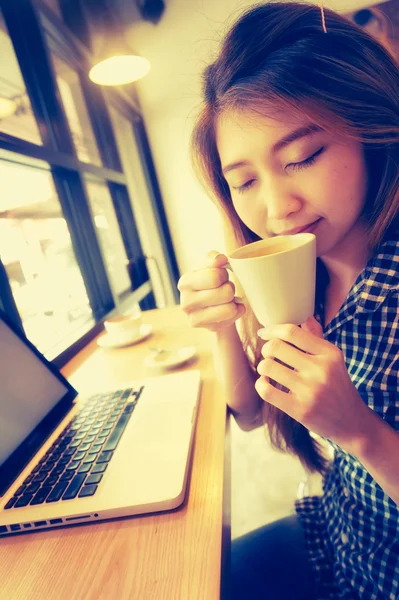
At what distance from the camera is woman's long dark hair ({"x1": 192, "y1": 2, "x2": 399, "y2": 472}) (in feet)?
2.15

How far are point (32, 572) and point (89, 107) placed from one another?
10.4 feet

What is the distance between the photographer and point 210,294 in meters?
0.67

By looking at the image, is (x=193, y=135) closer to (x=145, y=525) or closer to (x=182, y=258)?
(x=145, y=525)

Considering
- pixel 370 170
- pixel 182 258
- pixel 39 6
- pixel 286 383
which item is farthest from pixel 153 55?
pixel 286 383

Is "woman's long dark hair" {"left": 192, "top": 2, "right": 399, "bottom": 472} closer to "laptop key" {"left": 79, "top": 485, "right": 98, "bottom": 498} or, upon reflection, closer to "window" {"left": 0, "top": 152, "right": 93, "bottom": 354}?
"laptop key" {"left": 79, "top": 485, "right": 98, "bottom": 498}

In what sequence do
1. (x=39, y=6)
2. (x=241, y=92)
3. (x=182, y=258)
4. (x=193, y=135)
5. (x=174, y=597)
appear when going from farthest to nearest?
1. (x=182, y=258)
2. (x=39, y=6)
3. (x=193, y=135)
4. (x=241, y=92)
5. (x=174, y=597)

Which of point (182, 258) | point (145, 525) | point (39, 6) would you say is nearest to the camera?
point (145, 525)

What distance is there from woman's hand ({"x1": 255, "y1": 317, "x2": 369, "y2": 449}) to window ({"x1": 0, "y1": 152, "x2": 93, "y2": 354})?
3.50 feet

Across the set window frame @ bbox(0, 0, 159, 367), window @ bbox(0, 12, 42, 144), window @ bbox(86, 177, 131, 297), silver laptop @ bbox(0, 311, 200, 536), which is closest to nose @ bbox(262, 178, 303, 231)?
silver laptop @ bbox(0, 311, 200, 536)

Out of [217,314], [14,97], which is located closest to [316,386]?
[217,314]

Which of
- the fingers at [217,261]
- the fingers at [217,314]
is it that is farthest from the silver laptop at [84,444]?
the fingers at [217,261]

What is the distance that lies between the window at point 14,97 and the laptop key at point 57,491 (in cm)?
141

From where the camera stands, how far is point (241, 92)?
712 mm

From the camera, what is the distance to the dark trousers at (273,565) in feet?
2.25
